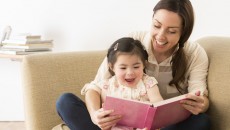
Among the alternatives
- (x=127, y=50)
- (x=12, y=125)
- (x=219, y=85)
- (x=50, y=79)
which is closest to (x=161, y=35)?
(x=127, y=50)

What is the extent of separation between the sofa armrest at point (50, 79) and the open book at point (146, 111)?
46 centimetres

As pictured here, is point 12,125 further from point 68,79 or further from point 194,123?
point 194,123

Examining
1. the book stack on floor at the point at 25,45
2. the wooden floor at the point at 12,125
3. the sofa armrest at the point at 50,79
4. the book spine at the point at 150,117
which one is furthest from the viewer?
the wooden floor at the point at 12,125

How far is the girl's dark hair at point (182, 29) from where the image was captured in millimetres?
1396

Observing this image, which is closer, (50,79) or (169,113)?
(169,113)

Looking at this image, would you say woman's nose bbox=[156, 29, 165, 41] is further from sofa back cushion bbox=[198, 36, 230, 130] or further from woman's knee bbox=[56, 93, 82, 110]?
woman's knee bbox=[56, 93, 82, 110]

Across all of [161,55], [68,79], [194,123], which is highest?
[161,55]

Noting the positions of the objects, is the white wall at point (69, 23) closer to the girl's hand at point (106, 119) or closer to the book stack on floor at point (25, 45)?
the book stack on floor at point (25, 45)

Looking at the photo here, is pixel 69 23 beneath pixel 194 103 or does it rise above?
above

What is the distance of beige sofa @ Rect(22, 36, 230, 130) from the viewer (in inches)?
54.7

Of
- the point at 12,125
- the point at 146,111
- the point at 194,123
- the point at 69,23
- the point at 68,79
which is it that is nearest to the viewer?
the point at 146,111

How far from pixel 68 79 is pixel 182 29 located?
607 mm

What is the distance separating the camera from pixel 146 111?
112cm

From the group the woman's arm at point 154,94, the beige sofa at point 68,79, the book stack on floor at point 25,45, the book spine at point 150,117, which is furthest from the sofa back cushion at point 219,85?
the book stack on floor at point 25,45
